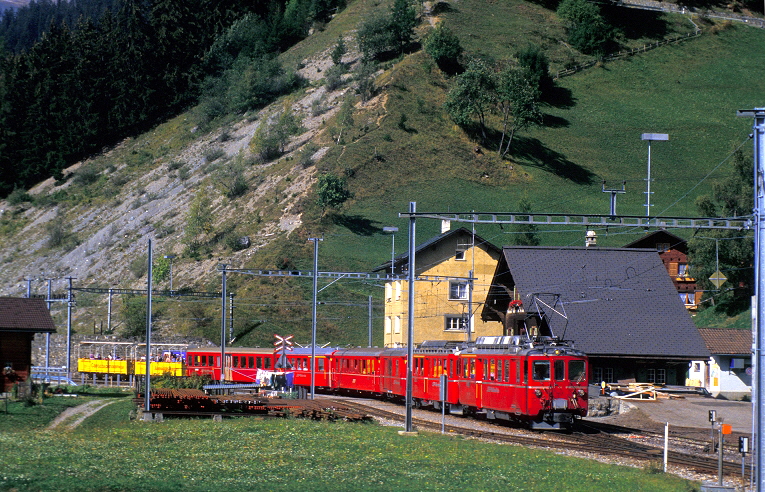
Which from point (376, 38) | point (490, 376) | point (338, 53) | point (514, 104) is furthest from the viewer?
point (338, 53)

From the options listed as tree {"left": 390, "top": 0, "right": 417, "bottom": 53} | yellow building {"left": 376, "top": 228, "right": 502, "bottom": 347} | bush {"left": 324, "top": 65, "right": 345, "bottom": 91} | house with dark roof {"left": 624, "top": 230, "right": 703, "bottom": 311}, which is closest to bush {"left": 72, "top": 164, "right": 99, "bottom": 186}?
bush {"left": 324, "top": 65, "right": 345, "bottom": 91}

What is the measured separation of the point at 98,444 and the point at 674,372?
37702mm

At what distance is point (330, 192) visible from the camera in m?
83.8

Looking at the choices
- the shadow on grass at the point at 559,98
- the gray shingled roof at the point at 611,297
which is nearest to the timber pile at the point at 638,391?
the gray shingled roof at the point at 611,297

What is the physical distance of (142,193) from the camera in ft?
343

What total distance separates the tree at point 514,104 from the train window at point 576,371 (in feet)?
230

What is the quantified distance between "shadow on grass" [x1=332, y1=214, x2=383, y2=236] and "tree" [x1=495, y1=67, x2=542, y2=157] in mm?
21514

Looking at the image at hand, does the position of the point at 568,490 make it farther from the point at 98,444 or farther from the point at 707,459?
the point at 98,444

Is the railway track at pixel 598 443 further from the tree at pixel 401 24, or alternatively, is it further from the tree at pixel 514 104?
the tree at pixel 401 24

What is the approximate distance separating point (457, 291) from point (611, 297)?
19.2m

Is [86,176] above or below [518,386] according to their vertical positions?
above

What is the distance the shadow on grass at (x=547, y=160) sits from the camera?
9850 cm

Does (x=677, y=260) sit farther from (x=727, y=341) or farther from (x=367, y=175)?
(x=367, y=175)

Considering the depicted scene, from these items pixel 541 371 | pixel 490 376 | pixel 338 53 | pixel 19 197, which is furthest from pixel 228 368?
pixel 338 53
